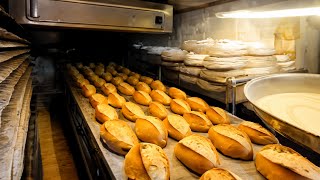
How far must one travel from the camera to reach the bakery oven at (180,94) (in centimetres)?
102

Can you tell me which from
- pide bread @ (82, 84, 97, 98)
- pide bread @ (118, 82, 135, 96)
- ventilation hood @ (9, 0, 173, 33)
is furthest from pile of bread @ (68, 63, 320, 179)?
ventilation hood @ (9, 0, 173, 33)

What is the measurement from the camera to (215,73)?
1.93m

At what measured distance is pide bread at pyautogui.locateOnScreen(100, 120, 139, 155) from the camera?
1251 millimetres

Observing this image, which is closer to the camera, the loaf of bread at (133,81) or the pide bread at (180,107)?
the pide bread at (180,107)

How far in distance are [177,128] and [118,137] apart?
36 cm

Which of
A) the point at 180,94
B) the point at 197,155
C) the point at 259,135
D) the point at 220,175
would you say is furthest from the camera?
the point at 180,94

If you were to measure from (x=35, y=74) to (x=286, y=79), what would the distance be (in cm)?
414

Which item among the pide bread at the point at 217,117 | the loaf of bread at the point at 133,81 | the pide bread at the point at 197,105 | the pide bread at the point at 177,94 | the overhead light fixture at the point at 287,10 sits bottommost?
the pide bread at the point at 217,117

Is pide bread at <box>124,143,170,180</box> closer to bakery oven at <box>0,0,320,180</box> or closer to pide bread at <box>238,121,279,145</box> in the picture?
bakery oven at <box>0,0,320,180</box>

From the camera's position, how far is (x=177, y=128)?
1.43 m

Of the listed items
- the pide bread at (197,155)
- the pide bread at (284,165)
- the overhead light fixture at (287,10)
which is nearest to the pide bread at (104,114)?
the pide bread at (197,155)

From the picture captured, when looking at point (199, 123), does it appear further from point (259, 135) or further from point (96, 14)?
point (96, 14)

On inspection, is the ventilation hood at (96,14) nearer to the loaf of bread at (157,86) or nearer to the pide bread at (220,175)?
the loaf of bread at (157,86)

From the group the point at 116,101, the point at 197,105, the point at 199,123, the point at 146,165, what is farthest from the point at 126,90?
the point at 146,165
